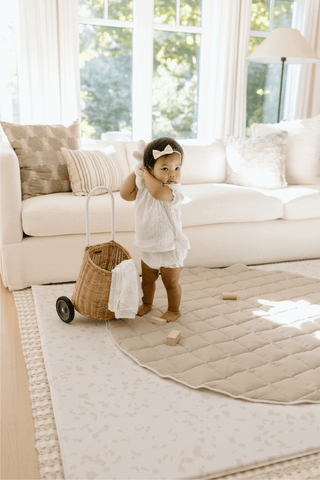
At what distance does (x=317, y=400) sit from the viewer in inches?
54.6

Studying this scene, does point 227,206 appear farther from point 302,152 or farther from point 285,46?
point 285,46

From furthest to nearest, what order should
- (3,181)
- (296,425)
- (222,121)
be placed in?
1. (222,121)
2. (3,181)
3. (296,425)

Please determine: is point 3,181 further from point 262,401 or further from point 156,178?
point 262,401

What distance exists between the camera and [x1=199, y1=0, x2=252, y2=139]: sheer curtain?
4039 mm

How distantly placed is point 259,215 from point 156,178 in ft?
3.47

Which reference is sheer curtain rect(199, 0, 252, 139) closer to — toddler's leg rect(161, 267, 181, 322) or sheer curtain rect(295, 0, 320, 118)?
sheer curtain rect(295, 0, 320, 118)

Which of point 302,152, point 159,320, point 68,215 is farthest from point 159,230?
point 302,152

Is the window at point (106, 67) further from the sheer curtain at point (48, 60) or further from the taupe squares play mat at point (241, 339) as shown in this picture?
the taupe squares play mat at point (241, 339)

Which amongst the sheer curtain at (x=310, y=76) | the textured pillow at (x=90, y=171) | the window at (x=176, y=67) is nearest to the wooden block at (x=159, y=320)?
the textured pillow at (x=90, y=171)

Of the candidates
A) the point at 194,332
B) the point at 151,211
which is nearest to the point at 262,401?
the point at 194,332

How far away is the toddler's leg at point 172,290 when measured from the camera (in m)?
1.89

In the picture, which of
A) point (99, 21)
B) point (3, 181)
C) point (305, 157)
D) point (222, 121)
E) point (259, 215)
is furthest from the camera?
point (222, 121)

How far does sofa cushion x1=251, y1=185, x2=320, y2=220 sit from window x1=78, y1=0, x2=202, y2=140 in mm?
1799

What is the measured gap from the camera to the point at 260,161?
288cm
